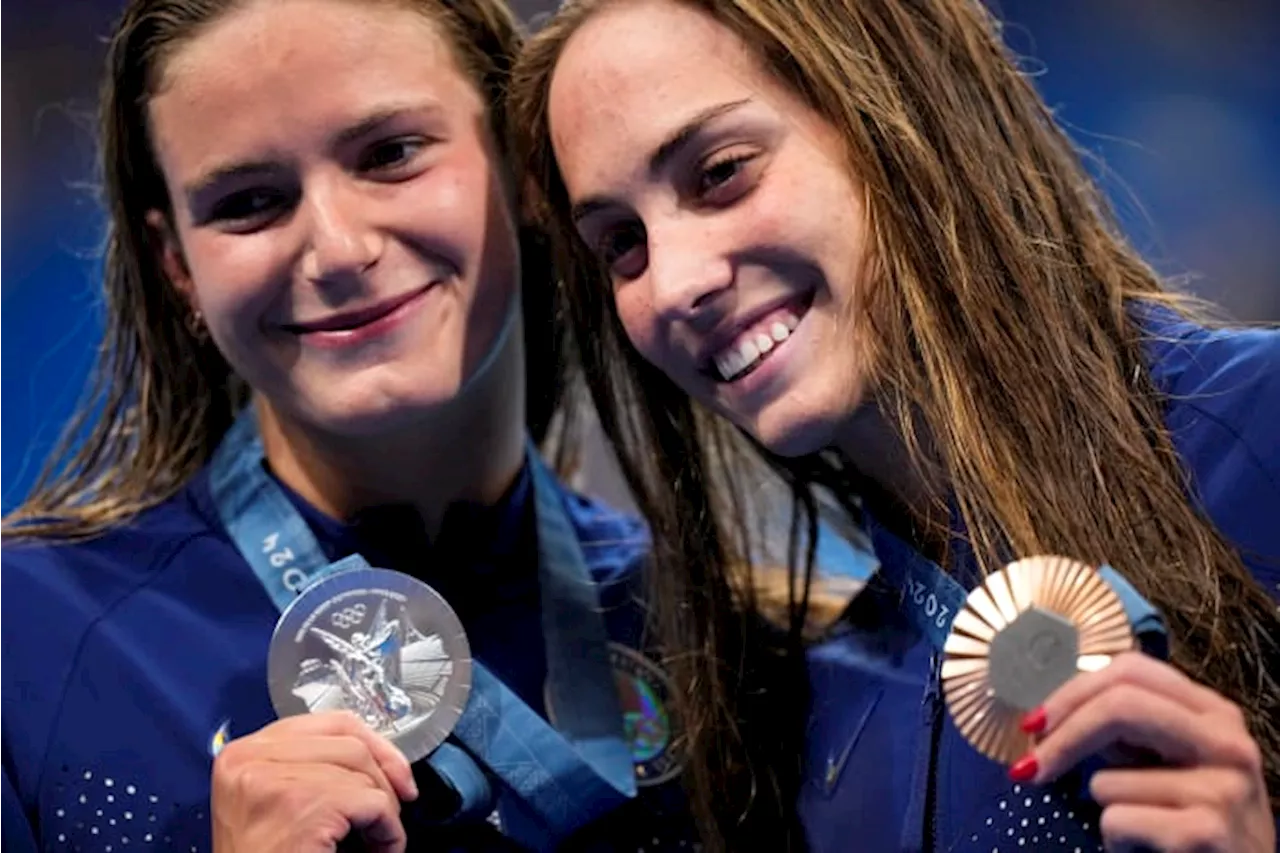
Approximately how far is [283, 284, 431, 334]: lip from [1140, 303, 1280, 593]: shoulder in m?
0.91

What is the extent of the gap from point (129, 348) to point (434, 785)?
0.89m

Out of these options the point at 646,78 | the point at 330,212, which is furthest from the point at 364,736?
the point at 646,78

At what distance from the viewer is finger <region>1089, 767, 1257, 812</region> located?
1.68 meters

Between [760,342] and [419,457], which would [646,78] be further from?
[419,457]

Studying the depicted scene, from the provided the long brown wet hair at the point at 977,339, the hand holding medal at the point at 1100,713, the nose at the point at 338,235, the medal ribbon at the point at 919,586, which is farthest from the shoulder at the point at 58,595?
the hand holding medal at the point at 1100,713

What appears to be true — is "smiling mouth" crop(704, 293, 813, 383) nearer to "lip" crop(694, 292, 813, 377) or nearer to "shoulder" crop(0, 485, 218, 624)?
"lip" crop(694, 292, 813, 377)

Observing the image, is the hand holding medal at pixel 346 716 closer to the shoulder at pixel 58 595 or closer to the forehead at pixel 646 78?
the shoulder at pixel 58 595

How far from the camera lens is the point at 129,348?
2.90 metres

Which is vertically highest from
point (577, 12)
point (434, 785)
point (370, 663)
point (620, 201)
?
point (577, 12)

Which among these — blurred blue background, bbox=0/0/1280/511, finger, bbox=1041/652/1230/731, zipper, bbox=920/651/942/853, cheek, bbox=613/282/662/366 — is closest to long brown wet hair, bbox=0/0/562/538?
cheek, bbox=613/282/662/366

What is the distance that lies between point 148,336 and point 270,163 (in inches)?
19.4

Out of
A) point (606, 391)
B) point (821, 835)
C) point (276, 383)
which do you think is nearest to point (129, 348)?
point (276, 383)

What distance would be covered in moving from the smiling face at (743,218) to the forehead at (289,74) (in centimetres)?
36

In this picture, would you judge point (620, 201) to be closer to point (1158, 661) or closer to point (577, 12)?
point (577, 12)
